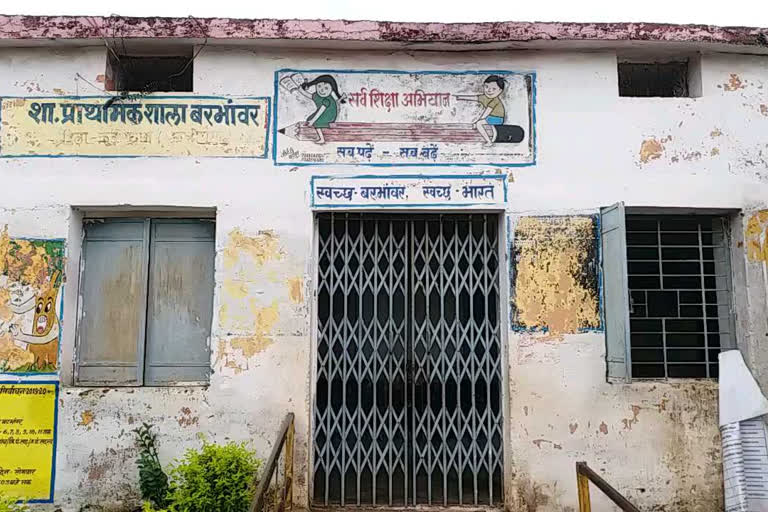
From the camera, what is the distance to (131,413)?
17.2 ft

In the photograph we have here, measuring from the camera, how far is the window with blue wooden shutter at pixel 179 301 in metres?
5.50

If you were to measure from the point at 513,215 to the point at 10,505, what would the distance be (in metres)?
4.18

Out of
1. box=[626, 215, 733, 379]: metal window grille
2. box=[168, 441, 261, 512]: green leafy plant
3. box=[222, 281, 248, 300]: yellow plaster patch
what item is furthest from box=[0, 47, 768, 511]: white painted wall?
box=[168, 441, 261, 512]: green leafy plant

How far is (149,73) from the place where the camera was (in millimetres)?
6086

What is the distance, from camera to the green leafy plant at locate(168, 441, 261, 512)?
4438 mm

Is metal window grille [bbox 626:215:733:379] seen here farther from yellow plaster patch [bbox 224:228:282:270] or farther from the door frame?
yellow plaster patch [bbox 224:228:282:270]

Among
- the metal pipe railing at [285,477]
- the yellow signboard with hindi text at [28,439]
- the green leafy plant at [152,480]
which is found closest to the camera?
the metal pipe railing at [285,477]

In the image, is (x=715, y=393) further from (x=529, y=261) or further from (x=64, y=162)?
(x=64, y=162)

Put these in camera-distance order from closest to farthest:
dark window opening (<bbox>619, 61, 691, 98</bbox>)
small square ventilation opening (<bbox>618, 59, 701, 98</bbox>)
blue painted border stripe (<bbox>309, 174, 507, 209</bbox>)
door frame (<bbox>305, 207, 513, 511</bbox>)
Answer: door frame (<bbox>305, 207, 513, 511</bbox>)
blue painted border stripe (<bbox>309, 174, 507, 209</bbox>)
small square ventilation opening (<bbox>618, 59, 701, 98</bbox>)
dark window opening (<bbox>619, 61, 691, 98</bbox>)

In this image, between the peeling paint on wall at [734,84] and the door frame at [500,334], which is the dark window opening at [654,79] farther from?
the door frame at [500,334]

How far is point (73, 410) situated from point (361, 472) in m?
2.29

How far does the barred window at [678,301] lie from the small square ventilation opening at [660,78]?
1171 millimetres

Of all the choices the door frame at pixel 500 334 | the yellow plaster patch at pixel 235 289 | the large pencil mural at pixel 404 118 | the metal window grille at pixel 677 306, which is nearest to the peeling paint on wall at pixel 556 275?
the door frame at pixel 500 334

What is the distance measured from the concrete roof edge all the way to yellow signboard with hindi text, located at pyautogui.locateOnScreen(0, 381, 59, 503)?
280 cm
